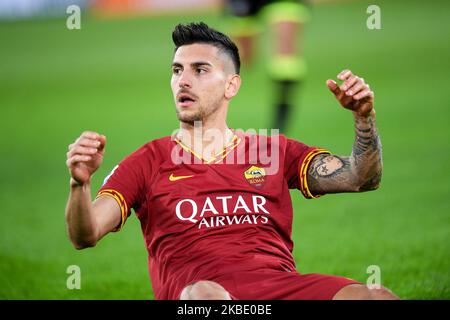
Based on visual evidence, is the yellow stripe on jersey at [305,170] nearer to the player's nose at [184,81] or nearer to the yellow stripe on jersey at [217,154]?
the yellow stripe on jersey at [217,154]

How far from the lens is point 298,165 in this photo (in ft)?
13.0

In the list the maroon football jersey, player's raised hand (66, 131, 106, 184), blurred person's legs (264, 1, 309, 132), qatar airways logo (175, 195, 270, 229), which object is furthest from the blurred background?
player's raised hand (66, 131, 106, 184)

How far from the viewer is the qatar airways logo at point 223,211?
12.2 feet

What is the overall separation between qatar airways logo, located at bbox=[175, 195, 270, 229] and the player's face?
0.41 metres

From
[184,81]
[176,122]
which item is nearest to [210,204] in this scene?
[184,81]

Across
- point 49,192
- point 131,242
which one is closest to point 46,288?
point 131,242

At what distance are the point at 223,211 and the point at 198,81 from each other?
0.63 m

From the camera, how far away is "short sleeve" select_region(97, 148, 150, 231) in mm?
3701

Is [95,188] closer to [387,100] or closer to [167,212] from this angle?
[167,212]
